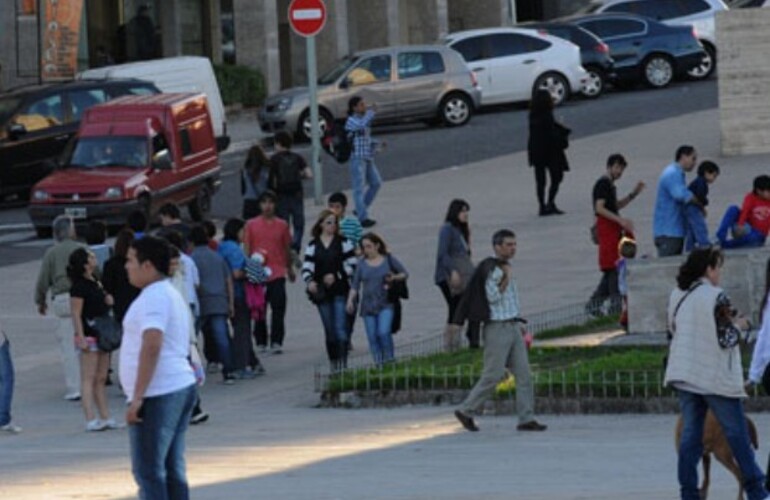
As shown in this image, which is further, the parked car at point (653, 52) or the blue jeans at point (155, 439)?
the parked car at point (653, 52)

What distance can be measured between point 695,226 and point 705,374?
9.68m

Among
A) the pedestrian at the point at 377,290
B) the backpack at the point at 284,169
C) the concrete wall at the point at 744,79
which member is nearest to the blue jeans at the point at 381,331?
the pedestrian at the point at 377,290

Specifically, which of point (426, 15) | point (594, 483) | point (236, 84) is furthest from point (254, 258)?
point (426, 15)

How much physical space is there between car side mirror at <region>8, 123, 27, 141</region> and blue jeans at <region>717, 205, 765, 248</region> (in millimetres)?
16285

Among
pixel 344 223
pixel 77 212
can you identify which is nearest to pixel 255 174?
pixel 77 212

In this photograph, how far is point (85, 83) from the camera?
36344 millimetres

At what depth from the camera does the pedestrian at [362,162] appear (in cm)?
2978

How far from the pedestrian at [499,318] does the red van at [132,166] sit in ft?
45.3

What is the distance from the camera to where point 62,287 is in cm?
2036

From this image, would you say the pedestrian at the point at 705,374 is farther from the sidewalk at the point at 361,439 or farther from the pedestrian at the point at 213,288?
the pedestrian at the point at 213,288

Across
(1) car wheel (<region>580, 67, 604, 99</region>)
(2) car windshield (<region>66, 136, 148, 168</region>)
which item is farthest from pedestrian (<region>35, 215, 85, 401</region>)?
(1) car wheel (<region>580, 67, 604, 99</region>)

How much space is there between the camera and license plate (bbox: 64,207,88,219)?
100 ft

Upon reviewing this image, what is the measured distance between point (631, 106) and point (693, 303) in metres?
30.9

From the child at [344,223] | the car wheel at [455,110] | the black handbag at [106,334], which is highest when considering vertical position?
the child at [344,223]
